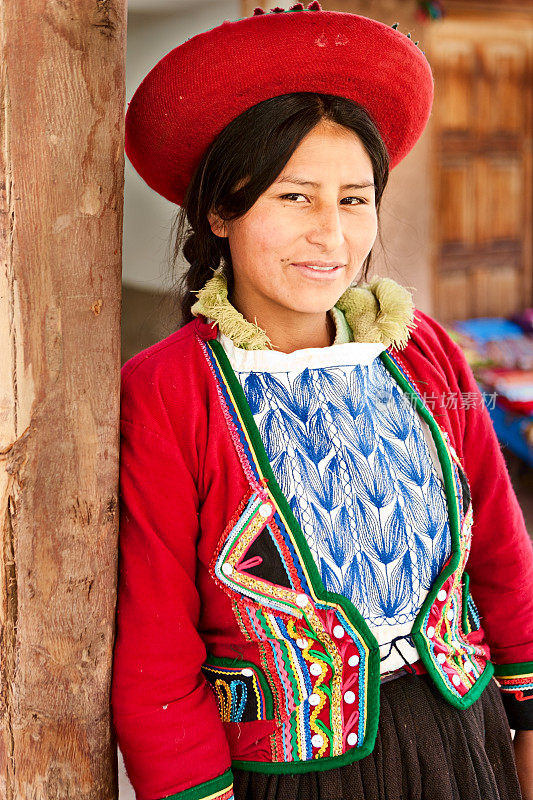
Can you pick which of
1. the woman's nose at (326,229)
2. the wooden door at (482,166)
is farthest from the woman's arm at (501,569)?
the wooden door at (482,166)

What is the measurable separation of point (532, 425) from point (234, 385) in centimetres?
359

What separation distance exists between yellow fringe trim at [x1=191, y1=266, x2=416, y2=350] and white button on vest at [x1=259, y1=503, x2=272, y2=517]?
254mm

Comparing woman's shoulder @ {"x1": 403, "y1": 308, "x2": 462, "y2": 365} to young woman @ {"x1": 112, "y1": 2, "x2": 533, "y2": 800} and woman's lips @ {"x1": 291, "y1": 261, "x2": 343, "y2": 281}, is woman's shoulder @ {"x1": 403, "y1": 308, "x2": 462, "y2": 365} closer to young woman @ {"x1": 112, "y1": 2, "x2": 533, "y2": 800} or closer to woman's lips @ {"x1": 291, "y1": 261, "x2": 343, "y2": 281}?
young woman @ {"x1": 112, "y1": 2, "x2": 533, "y2": 800}

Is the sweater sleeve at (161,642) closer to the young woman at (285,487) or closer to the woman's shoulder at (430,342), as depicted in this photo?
the young woman at (285,487)

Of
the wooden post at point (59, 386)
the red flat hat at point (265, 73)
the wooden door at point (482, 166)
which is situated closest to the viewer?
the wooden post at point (59, 386)

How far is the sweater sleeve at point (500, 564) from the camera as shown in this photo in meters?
1.47

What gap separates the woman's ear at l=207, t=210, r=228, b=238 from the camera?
1.34 meters

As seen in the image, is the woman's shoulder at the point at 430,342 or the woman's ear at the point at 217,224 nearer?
the woman's ear at the point at 217,224

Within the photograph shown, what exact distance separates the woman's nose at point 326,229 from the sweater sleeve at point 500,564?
1.39 feet

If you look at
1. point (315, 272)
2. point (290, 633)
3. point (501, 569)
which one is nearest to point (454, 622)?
point (501, 569)

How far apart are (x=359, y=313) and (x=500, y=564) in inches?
20.3

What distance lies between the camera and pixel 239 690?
50.3 inches

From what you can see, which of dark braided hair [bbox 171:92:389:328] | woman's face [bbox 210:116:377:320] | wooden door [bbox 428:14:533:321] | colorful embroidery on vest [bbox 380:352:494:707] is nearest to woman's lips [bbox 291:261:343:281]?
woman's face [bbox 210:116:377:320]

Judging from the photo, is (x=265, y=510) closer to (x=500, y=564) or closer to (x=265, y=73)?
(x=500, y=564)
